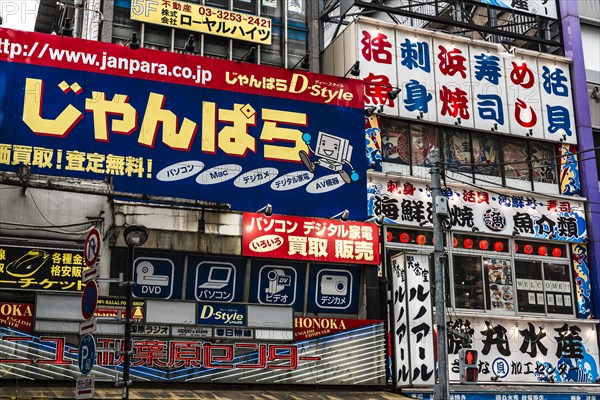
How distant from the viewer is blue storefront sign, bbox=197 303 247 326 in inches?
857

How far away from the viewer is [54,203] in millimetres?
21578

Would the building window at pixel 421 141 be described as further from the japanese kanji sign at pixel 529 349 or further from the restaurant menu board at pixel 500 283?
the japanese kanji sign at pixel 529 349

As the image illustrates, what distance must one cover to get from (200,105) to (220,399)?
350 inches

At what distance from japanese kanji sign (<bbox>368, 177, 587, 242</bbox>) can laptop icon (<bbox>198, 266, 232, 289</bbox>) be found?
5.11m

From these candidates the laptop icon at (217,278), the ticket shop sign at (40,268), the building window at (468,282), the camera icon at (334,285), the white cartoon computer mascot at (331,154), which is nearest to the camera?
the ticket shop sign at (40,268)

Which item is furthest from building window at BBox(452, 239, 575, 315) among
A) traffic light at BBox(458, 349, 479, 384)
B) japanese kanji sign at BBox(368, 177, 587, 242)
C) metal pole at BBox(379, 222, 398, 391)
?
traffic light at BBox(458, 349, 479, 384)

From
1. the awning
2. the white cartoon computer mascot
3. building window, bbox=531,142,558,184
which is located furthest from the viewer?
building window, bbox=531,142,558,184

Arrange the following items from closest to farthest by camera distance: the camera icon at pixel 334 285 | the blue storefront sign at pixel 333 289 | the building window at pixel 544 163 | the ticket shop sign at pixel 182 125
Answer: the ticket shop sign at pixel 182 125 → the blue storefront sign at pixel 333 289 → the camera icon at pixel 334 285 → the building window at pixel 544 163

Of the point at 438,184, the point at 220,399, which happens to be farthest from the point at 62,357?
the point at 438,184

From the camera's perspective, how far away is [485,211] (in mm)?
27578

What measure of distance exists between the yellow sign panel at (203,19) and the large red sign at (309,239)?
662cm

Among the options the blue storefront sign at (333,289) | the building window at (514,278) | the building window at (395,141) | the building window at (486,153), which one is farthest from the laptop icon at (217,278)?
the building window at (486,153)

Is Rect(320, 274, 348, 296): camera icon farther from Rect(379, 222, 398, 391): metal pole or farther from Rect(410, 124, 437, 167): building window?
Rect(410, 124, 437, 167): building window

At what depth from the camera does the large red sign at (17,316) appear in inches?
782
